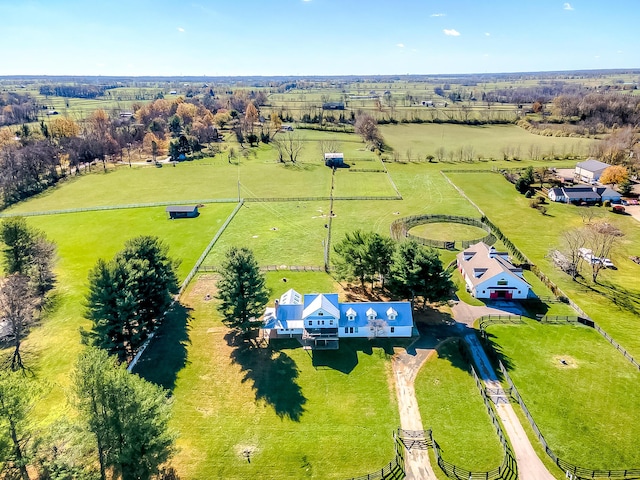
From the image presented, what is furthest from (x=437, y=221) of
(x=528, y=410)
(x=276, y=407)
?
(x=276, y=407)

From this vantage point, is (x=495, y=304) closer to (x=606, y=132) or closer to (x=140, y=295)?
(x=140, y=295)

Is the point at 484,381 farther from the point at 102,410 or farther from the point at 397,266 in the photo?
the point at 102,410

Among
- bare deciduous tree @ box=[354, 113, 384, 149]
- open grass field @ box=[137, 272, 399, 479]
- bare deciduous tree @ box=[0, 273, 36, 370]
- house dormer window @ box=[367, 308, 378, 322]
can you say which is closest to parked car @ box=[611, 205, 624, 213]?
house dormer window @ box=[367, 308, 378, 322]

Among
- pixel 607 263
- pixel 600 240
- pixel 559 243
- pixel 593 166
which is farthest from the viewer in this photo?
pixel 593 166

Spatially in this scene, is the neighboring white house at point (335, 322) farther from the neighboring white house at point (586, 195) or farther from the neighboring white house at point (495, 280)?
the neighboring white house at point (586, 195)

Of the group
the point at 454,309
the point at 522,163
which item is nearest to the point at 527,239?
the point at 454,309
